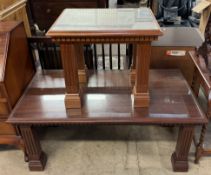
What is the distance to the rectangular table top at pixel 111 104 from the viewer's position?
1252mm

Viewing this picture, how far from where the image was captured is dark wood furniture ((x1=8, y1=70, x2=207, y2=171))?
4.11ft

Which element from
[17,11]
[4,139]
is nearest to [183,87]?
[4,139]

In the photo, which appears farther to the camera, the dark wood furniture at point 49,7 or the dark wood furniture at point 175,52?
the dark wood furniture at point 49,7

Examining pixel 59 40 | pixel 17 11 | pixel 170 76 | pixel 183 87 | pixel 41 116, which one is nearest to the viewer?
pixel 59 40

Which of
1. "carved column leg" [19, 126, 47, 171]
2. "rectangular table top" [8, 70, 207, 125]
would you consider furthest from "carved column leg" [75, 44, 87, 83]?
"carved column leg" [19, 126, 47, 171]

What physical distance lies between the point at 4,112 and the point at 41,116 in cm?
25

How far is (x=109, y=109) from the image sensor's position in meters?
1.32

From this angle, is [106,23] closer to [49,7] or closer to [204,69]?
→ [204,69]

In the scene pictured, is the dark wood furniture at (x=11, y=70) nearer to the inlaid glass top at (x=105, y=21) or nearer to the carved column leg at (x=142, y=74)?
the inlaid glass top at (x=105, y=21)

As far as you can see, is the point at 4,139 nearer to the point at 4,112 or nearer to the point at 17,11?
the point at 4,112

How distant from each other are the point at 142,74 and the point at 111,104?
27 centimetres

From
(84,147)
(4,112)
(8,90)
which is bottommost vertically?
(84,147)

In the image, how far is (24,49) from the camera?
148 centimetres

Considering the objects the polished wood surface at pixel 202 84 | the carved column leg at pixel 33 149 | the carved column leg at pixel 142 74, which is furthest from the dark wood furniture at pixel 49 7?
the carved column leg at pixel 33 149
